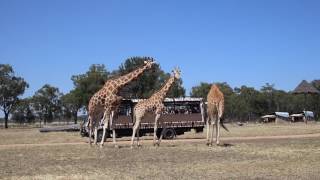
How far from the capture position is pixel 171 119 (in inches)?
1506

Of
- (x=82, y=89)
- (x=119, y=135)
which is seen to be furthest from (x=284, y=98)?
(x=119, y=135)

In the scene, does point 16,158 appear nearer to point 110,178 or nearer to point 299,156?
point 110,178

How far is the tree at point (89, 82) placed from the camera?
8456 centimetres

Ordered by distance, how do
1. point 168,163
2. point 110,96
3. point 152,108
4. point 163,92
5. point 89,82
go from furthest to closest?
point 89,82 → point 163,92 → point 152,108 → point 110,96 → point 168,163

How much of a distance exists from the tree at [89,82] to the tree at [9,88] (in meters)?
13.1

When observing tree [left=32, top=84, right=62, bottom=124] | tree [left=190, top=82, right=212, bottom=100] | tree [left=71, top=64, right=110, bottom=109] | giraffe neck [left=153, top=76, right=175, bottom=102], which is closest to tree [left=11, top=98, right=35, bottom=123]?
tree [left=32, top=84, right=62, bottom=124]

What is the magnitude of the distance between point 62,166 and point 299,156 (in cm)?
886

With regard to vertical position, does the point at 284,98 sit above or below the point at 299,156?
above

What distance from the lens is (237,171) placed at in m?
16.8

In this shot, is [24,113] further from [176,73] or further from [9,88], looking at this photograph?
[176,73]

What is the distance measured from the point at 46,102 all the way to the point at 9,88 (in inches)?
577

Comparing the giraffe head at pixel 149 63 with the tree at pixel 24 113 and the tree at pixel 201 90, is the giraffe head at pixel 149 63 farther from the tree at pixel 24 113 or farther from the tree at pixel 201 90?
the tree at pixel 24 113

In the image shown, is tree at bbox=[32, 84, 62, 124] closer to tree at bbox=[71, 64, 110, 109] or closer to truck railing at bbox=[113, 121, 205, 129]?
tree at bbox=[71, 64, 110, 109]

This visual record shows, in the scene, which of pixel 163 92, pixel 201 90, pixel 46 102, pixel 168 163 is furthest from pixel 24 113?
pixel 168 163
